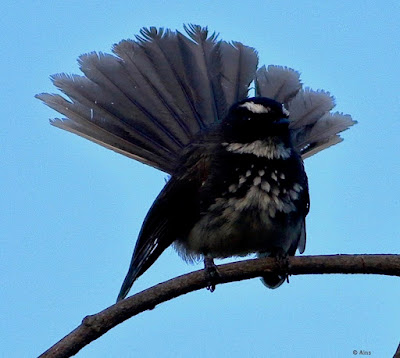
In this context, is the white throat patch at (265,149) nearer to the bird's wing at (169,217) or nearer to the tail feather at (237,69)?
the bird's wing at (169,217)

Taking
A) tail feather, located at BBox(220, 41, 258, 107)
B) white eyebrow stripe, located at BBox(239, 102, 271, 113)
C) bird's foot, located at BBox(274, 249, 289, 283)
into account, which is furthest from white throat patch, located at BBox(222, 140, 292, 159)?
tail feather, located at BBox(220, 41, 258, 107)

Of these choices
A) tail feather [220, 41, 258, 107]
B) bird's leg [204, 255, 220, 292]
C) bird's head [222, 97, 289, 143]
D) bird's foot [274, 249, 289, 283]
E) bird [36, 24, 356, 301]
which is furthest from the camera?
tail feather [220, 41, 258, 107]

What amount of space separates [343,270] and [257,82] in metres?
2.78

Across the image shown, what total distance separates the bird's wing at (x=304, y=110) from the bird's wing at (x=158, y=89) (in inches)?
7.3

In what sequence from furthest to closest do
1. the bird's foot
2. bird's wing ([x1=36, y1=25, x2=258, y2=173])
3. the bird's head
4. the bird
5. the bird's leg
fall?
bird's wing ([x1=36, y1=25, x2=258, y2=173]) → the bird's head → the bird → the bird's foot → the bird's leg

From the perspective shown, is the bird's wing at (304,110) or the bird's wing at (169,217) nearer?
the bird's wing at (169,217)

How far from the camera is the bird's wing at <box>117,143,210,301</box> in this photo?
5.36 m

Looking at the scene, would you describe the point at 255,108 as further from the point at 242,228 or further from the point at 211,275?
the point at 211,275

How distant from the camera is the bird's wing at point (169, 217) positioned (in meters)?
5.36

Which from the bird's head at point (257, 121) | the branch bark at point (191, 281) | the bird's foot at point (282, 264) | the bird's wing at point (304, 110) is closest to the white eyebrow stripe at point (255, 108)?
the bird's head at point (257, 121)

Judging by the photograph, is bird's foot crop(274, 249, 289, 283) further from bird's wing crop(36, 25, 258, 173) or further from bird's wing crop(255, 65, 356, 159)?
bird's wing crop(36, 25, 258, 173)

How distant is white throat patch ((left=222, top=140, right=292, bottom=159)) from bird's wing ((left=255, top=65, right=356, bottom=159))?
0.81 meters

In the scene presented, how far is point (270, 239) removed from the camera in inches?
202

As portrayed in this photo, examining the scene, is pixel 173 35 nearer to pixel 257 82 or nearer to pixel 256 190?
pixel 257 82
